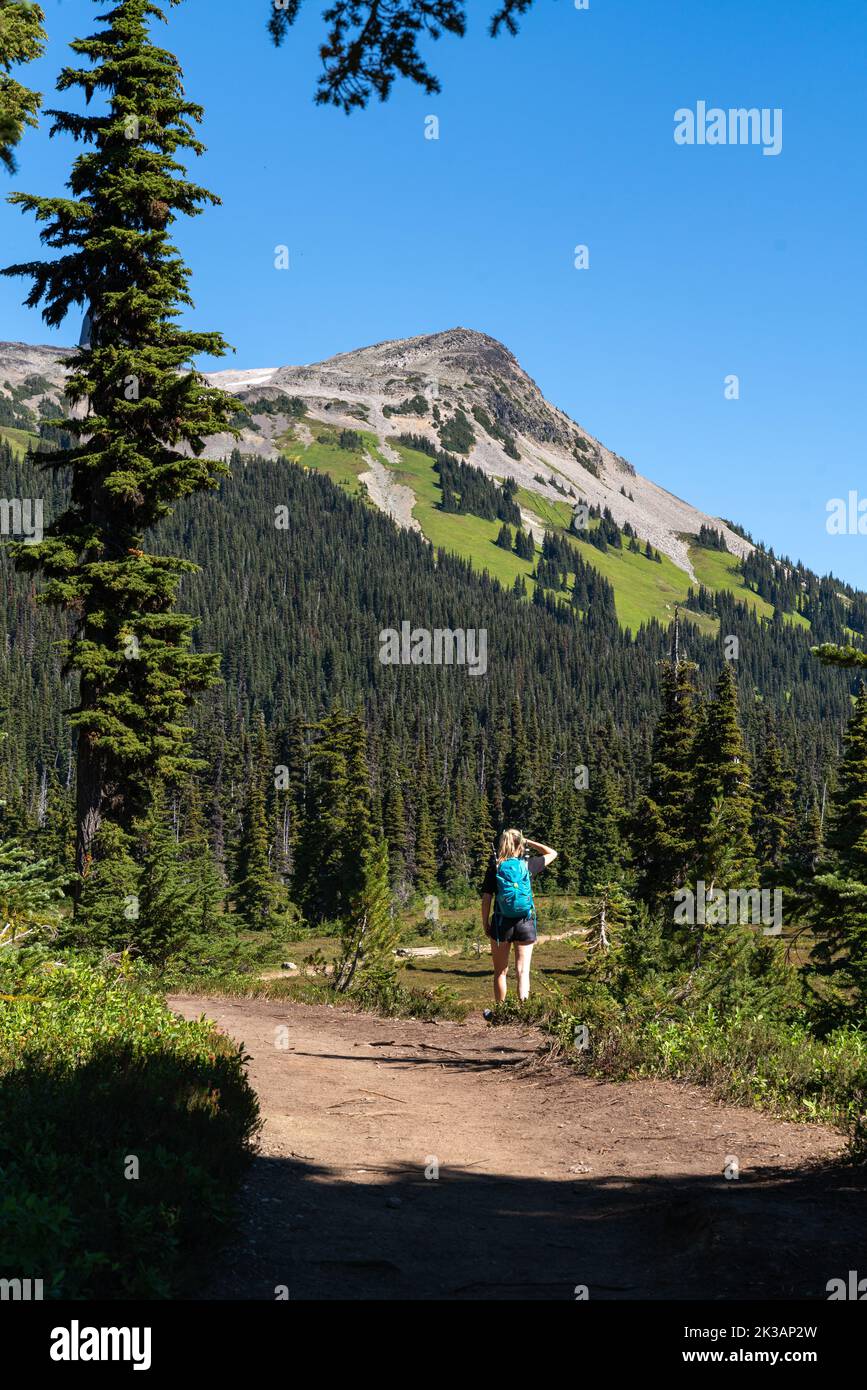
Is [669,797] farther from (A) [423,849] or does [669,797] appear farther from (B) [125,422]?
(A) [423,849]

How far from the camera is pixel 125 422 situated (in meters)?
15.8

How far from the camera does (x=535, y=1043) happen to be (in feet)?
33.8

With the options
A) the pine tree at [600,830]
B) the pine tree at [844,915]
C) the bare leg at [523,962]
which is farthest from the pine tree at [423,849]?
the bare leg at [523,962]

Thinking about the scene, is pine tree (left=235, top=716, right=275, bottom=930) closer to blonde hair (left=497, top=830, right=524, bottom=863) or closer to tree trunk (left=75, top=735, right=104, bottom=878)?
tree trunk (left=75, top=735, right=104, bottom=878)

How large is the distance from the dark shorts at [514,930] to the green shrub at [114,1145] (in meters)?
3.59

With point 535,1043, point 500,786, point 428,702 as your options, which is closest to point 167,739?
point 535,1043

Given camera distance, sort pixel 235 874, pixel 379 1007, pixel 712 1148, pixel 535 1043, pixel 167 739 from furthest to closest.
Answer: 1. pixel 235 874
2. pixel 167 739
3. pixel 379 1007
4. pixel 535 1043
5. pixel 712 1148

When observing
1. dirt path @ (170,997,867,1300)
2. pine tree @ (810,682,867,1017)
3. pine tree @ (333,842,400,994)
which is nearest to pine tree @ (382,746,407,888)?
pine tree @ (333,842,400,994)

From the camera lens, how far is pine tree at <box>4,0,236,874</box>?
15133 millimetres

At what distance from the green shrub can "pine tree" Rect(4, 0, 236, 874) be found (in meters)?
7.19

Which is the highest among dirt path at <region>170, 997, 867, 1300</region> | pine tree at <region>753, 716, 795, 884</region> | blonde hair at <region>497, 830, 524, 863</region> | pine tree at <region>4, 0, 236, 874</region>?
pine tree at <region>4, 0, 236, 874</region>

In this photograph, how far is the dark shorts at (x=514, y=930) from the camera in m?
10.8

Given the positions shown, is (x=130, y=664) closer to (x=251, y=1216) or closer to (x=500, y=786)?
(x=251, y=1216)
